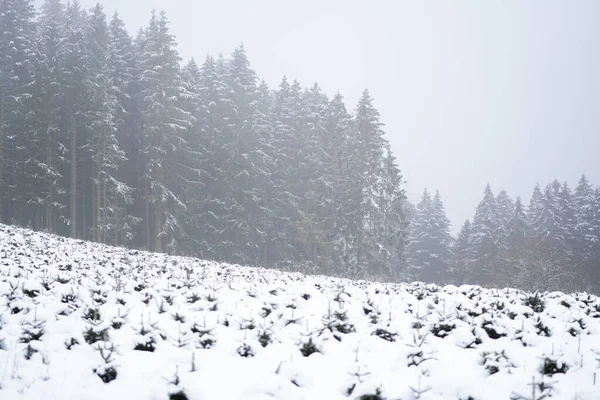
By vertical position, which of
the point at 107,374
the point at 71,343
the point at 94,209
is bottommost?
the point at 107,374

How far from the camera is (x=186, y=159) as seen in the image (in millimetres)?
27328

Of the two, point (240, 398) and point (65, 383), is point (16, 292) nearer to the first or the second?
point (65, 383)

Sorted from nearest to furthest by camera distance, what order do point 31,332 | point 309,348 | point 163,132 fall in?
point 31,332
point 309,348
point 163,132

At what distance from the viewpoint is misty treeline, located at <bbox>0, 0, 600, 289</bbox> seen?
24.1 metres

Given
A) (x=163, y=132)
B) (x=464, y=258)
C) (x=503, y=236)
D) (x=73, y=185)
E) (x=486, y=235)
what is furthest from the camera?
(x=486, y=235)

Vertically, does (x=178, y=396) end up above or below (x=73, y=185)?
below

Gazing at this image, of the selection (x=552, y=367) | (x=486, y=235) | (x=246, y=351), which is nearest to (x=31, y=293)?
(x=246, y=351)

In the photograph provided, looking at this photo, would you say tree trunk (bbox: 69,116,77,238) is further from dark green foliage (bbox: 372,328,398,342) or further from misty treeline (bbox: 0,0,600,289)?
dark green foliage (bbox: 372,328,398,342)

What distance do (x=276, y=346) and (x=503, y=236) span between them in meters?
40.5

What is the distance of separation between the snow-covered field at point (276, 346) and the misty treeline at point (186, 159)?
1653 cm

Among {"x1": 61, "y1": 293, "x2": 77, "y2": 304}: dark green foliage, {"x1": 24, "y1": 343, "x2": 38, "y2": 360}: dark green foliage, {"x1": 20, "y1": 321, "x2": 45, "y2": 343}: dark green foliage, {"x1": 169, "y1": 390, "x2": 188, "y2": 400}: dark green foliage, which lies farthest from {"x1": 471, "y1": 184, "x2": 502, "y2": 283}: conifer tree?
{"x1": 24, "y1": 343, "x2": 38, "y2": 360}: dark green foliage

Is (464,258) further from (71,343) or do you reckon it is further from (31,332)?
(31,332)

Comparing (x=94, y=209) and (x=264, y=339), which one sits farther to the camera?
(x=94, y=209)

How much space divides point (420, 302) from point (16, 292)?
6.57m
